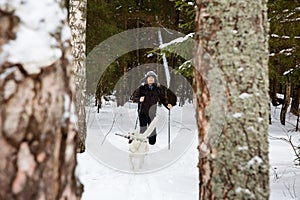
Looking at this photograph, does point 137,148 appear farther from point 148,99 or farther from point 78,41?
point 78,41

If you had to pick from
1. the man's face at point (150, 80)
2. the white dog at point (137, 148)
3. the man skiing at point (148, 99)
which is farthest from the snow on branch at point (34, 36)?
the man skiing at point (148, 99)

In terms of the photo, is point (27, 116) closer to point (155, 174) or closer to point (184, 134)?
point (155, 174)

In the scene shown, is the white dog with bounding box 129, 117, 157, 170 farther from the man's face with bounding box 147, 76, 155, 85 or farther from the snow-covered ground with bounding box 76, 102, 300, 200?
the man's face with bounding box 147, 76, 155, 85

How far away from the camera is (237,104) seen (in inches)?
123

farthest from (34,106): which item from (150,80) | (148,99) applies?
(148,99)

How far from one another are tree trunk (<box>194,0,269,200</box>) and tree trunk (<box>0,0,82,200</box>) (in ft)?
Result: 6.78

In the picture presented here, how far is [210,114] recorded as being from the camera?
3227 millimetres

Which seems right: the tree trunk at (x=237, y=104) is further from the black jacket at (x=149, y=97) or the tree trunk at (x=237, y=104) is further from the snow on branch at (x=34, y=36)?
the black jacket at (x=149, y=97)

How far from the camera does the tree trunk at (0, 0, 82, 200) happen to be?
1062mm

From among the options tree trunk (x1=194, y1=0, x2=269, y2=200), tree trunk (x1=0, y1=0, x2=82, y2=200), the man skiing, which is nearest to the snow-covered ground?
the man skiing

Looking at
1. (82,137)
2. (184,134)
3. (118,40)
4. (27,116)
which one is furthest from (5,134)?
(118,40)

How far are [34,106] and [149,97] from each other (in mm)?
8374

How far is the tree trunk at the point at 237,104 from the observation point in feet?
10.2

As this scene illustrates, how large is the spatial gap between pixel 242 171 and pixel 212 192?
0.93ft
